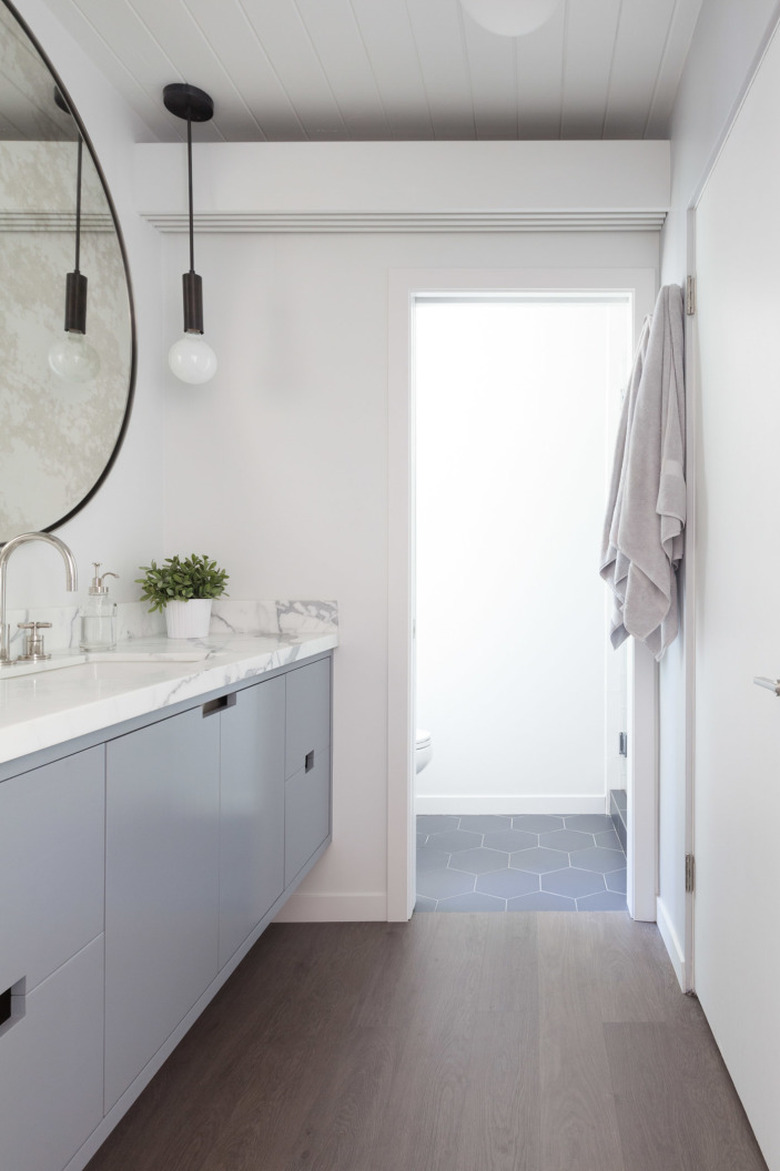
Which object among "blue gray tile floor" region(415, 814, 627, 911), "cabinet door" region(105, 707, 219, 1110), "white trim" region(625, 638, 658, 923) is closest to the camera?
"cabinet door" region(105, 707, 219, 1110)

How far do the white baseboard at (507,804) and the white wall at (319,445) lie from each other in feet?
4.00

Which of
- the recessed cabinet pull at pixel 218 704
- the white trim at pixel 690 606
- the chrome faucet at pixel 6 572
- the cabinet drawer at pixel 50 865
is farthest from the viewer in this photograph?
the white trim at pixel 690 606

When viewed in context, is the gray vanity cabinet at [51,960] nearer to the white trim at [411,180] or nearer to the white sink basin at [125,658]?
the white sink basin at [125,658]

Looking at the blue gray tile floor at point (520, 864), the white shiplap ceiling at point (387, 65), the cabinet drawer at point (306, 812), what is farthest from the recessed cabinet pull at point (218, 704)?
the white shiplap ceiling at point (387, 65)

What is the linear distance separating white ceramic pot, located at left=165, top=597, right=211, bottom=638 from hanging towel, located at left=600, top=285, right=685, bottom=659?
44.9 inches

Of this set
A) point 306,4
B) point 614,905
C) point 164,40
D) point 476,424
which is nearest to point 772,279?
point 306,4

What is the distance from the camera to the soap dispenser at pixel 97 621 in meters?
1.93

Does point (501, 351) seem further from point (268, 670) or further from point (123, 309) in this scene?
point (268, 670)

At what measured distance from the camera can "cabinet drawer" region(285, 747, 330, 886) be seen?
2150 mm

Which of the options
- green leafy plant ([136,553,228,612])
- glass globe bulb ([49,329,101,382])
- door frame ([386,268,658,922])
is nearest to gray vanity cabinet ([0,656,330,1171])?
green leafy plant ([136,553,228,612])

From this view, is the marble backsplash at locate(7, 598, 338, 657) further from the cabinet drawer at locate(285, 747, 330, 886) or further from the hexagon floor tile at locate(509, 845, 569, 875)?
the hexagon floor tile at locate(509, 845, 569, 875)

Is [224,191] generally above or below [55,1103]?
above

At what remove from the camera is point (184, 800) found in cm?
150

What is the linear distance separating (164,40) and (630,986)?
261 cm
